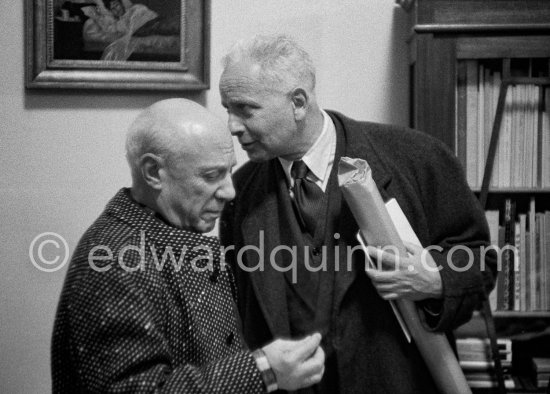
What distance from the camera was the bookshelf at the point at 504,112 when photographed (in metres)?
Answer: 2.38

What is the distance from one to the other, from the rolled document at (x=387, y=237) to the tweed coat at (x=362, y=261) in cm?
4

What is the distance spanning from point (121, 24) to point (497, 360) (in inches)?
68.8

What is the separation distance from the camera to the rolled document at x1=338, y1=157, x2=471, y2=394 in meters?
1.83

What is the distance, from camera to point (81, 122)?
2.76 metres

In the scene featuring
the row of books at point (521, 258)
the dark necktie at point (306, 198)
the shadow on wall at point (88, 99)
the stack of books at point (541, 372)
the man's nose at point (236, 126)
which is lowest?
the stack of books at point (541, 372)

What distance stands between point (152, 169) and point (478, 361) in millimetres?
1506

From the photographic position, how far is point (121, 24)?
107 inches

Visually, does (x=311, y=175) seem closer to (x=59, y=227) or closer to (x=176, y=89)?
(x=176, y=89)

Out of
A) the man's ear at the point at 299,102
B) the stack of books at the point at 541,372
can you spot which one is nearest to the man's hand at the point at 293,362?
the man's ear at the point at 299,102

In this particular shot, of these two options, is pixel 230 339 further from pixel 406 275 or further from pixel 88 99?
pixel 88 99

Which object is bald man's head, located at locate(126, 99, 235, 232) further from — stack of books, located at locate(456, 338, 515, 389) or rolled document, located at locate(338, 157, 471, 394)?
stack of books, located at locate(456, 338, 515, 389)

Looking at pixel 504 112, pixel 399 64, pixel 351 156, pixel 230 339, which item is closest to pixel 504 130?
pixel 504 112

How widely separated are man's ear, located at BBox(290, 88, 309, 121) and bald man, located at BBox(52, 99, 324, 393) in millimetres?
544

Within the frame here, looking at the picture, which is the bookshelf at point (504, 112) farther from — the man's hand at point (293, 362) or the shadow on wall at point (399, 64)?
the man's hand at point (293, 362)
